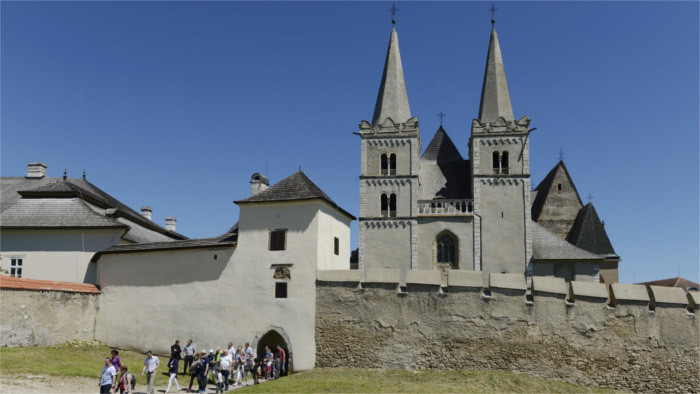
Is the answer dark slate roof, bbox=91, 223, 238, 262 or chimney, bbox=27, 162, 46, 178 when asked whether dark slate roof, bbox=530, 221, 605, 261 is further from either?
chimney, bbox=27, 162, 46, 178

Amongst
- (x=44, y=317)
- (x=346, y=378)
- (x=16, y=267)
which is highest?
(x=16, y=267)

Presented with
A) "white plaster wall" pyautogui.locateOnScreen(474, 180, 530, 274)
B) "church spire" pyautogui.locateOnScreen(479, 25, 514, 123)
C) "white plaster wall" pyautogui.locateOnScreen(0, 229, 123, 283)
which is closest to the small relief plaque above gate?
"white plaster wall" pyautogui.locateOnScreen(0, 229, 123, 283)

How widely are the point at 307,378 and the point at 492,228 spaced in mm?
23899

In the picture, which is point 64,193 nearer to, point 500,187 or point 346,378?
point 346,378

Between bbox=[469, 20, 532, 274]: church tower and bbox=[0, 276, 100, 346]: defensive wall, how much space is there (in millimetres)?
25671

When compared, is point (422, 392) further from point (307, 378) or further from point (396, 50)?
point (396, 50)

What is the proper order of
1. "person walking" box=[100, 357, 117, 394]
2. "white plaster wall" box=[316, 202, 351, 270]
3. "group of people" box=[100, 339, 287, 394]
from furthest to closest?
"white plaster wall" box=[316, 202, 351, 270] < "group of people" box=[100, 339, 287, 394] < "person walking" box=[100, 357, 117, 394]

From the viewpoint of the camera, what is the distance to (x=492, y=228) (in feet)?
133

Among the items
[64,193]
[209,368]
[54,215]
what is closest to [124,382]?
[209,368]

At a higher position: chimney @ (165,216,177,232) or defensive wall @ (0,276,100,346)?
chimney @ (165,216,177,232)

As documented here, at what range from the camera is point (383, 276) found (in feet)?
71.0

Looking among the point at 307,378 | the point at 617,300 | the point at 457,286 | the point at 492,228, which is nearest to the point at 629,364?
the point at 617,300

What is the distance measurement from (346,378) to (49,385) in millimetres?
9258

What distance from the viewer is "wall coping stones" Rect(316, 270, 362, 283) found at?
860 inches
